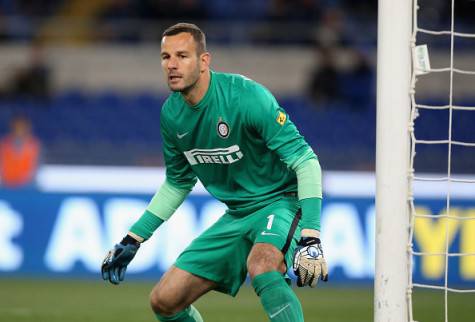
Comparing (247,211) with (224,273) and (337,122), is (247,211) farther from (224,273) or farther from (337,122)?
(337,122)

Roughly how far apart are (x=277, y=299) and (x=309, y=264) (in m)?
0.26

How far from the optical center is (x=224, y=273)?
224 inches

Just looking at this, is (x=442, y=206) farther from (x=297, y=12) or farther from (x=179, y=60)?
(x=179, y=60)

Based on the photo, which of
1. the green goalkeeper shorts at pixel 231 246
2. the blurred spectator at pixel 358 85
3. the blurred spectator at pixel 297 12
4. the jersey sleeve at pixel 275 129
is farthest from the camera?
the blurred spectator at pixel 297 12

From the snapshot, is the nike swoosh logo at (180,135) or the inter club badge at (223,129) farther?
the nike swoosh logo at (180,135)

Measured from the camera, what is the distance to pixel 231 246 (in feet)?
18.5

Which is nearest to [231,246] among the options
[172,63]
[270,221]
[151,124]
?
[270,221]

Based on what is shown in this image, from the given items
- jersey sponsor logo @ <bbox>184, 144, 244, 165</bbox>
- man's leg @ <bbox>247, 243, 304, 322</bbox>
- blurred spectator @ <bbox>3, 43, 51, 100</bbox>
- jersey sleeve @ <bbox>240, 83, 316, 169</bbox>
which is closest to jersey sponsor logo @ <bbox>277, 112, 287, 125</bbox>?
jersey sleeve @ <bbox>240, 83, 316, 169</bbox>

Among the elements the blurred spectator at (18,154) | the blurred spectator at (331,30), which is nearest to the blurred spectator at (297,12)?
the blurred spectator at (331,30)

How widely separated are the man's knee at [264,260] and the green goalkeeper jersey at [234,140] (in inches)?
16.5

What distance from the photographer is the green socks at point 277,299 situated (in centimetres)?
505

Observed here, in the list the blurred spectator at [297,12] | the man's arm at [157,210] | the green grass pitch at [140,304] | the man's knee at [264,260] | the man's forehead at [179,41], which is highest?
the blurred spectator at [297,12]

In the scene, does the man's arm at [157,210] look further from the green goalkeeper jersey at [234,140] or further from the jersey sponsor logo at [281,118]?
the jersey sponsor logo at [281,118]

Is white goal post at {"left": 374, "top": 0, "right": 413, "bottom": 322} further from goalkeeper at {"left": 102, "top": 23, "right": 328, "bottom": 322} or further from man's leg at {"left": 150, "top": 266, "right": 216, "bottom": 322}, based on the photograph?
man's leg at {"left": 150, "top": 266, "right": 216, "bottom": 322}
